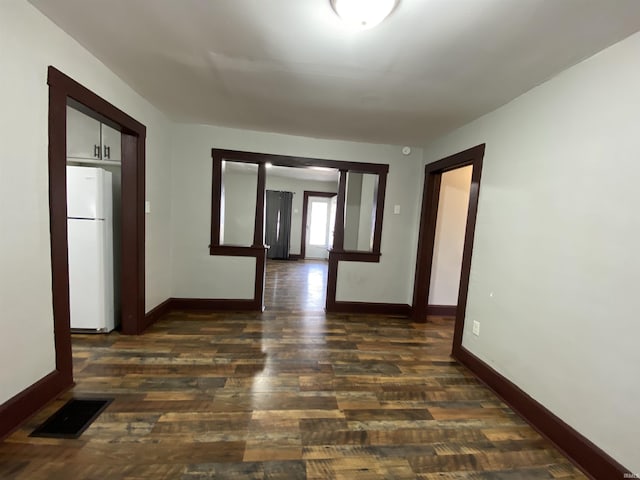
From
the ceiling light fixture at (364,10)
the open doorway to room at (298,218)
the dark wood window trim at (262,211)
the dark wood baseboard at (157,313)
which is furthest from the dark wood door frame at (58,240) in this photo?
the open doorway to room at (298,218)

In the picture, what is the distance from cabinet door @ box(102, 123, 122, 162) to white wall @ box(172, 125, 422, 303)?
626 mm

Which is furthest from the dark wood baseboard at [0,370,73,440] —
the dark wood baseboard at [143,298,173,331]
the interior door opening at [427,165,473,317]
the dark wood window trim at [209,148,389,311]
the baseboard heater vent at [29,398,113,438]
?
the interior door opening at [427,165,473,317]

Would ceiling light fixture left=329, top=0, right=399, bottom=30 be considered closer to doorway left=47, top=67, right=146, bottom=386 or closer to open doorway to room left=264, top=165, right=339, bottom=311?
doorway left=47, top=67, right=146, bottom=386

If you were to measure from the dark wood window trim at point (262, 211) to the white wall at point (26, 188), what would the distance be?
1.64m

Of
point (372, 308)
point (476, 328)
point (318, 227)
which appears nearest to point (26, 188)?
point (476, 328)

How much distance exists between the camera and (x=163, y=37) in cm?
156

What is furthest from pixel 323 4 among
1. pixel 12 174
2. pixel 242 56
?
pixel 12 174

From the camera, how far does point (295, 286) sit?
491cm

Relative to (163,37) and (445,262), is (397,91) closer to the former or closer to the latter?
(163,37)

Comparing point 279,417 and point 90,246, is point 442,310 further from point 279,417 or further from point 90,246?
point 90,246

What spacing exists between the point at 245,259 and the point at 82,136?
6.60 ft

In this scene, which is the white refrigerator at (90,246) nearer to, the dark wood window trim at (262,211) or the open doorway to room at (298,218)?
the dark wood window trim at (262,211)

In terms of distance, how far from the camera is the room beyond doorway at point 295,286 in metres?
3.84

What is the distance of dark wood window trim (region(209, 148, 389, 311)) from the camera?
331 cm
